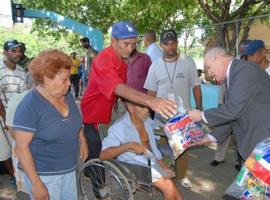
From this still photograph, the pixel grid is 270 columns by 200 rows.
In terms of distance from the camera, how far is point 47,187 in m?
2.62

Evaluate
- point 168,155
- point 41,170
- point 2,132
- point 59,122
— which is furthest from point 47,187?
point 2,132

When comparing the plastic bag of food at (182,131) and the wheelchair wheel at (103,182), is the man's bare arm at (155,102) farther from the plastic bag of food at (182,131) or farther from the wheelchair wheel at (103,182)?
the wheelchair wheel at (103,182)

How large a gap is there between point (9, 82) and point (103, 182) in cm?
199

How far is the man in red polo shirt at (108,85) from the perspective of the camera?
Result: 3135 millimetres

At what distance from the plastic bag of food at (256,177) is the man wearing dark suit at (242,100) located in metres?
0.34

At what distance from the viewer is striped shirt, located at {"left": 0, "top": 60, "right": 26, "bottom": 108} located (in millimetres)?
4887

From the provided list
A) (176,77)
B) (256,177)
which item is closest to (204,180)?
(176,77)

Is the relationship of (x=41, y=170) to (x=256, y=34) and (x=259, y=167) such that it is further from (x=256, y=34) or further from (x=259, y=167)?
(x=256, y=34)

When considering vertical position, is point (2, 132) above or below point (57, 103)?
below

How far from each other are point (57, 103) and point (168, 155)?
5.53 ft

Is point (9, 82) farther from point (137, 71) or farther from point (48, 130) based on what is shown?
point (48, 130)

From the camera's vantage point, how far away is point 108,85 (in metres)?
3.18

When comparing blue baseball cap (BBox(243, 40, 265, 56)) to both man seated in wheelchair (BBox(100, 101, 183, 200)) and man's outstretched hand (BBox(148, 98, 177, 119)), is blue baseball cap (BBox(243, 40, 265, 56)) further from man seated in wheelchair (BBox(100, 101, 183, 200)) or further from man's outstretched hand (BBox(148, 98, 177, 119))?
man's outstretched hand (BBox(148, 98, 177, 119))

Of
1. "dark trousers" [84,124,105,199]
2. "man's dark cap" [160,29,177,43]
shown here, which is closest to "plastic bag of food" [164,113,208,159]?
"dark trousers" [84,124,105,199]
